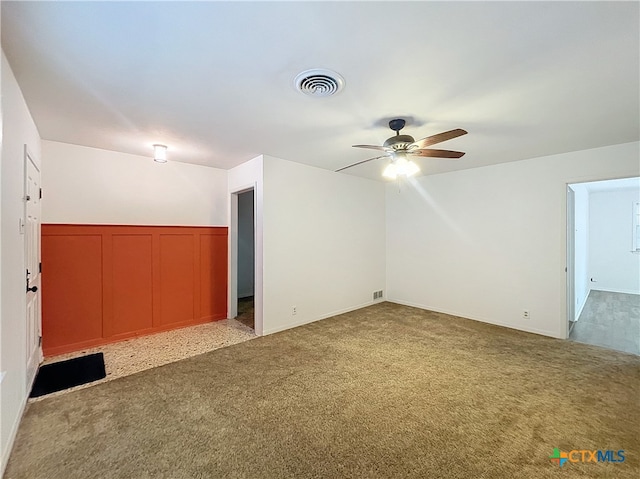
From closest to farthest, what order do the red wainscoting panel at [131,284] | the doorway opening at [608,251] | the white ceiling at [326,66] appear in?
the white ceiling at [326,66] < the red wainscoting panel at [131,284] < the doorway opening at [608,251]

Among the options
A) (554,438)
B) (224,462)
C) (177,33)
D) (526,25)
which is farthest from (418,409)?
(177,33)

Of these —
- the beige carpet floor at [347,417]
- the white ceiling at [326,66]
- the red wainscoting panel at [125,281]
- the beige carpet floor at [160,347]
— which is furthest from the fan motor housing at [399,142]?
Result: the red wainscoting panel at [125,281]

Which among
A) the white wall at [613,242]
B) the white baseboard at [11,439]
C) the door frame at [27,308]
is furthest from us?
the white wall at [613,242]

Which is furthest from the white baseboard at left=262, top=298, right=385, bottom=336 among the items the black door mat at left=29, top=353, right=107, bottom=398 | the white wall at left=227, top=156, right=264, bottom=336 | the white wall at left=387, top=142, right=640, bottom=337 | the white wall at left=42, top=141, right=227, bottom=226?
the white wall at left=42, top=141, right=227, bottom=226

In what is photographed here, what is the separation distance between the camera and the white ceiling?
4.52 ft

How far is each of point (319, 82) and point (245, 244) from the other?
478 cm

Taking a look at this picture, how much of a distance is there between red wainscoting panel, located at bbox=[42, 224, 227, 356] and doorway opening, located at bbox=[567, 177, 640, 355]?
6.07 metres

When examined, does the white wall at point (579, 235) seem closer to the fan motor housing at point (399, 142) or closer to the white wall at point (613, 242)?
the white wall at point (613, 242)

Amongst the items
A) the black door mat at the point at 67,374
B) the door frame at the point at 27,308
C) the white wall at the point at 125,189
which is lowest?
the black door mat at the point at 67,374

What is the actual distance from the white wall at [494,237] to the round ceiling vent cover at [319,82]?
346 cm

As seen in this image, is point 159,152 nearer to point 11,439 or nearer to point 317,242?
point 317,242

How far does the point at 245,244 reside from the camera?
6246 mm

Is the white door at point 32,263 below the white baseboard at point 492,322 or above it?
above

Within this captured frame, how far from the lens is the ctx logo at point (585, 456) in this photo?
1698 millimetres
